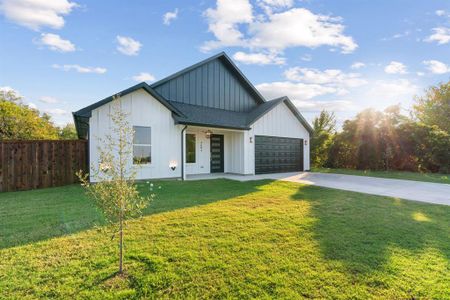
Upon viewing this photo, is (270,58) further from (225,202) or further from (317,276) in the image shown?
(317,276)

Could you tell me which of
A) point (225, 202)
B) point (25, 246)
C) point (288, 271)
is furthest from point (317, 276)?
point (25, 246)

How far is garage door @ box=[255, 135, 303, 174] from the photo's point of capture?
13367mm

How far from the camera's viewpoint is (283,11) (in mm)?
10406

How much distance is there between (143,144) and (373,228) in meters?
8.75

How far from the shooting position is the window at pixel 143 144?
9703 mm

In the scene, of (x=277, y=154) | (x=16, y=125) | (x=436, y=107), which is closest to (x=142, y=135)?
(x=277, y=154)

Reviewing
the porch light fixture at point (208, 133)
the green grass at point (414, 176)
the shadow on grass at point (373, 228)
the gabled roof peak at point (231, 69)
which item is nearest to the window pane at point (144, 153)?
the gabled roof peak at point (231, 69)

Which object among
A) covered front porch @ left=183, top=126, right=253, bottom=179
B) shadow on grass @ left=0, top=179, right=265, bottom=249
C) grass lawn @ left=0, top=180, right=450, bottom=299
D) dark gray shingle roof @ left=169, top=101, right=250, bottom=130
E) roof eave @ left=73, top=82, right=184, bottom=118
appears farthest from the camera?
Answer: covered front porch @ left=183, top=126, right=253, bottom=179

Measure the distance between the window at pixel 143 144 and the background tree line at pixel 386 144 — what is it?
14650mm

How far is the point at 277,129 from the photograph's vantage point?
1418cm

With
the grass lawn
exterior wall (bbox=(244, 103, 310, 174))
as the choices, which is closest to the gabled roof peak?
exterior wall (bbox=(244, 103, 310, 174))

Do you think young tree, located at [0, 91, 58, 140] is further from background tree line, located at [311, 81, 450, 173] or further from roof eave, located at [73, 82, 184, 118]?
background tree line, located at [311, 81, 450, 173]

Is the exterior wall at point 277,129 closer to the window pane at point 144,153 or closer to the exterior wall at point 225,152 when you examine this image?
the exterior wall at point 225,152

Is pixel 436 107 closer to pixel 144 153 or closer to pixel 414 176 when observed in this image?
pixel 414 176
